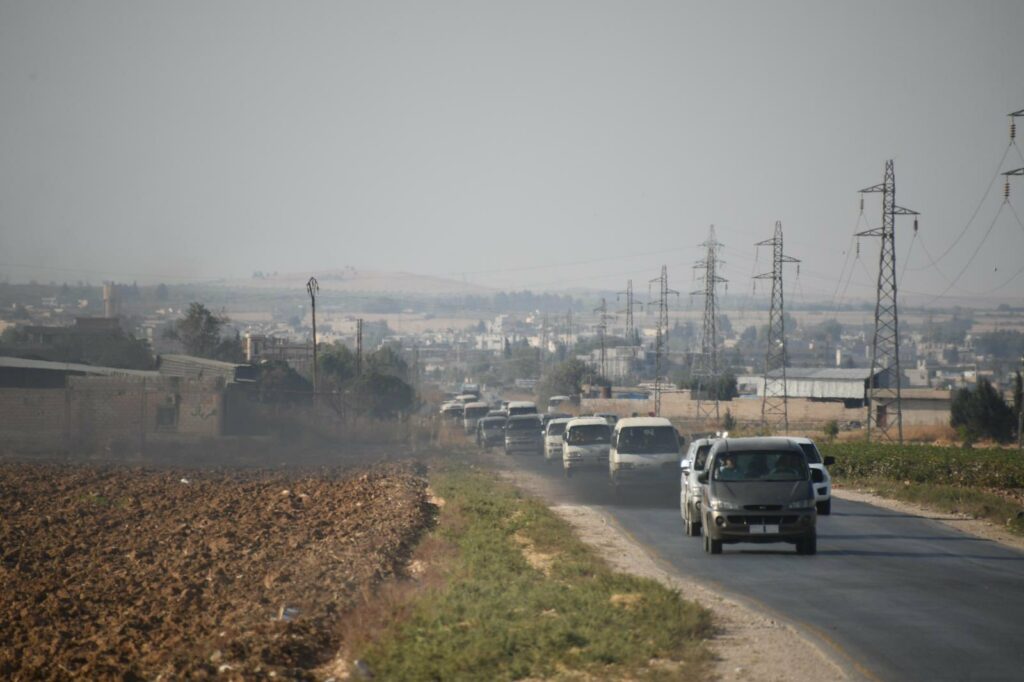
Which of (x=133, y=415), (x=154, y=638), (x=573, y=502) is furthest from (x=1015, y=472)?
(x=133, y=415)

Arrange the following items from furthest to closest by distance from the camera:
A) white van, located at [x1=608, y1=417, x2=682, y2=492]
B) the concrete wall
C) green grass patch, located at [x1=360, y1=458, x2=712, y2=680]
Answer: the concrete wall → white van, located at [x1=608, y1=417, x2=682, y2=492] → green grass patch, located at [x1=360, y1=458, x2=712, y2=680]

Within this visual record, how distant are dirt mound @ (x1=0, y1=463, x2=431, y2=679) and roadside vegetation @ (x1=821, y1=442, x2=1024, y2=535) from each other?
13847 millimetres

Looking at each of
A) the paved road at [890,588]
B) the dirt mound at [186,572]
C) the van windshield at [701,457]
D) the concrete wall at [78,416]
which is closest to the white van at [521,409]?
the concrete wall at [78,416]

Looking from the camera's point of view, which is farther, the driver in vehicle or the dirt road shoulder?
the driver in vehicle

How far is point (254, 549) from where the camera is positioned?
2608cm

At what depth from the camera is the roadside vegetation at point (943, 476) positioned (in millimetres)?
34750

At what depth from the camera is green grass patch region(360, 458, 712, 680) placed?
13484 mm

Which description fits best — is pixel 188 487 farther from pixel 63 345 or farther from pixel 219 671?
pixel 63 345

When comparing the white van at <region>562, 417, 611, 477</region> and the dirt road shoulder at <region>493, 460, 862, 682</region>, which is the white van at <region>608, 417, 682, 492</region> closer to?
the white van at <region>562, 417, 611, 477</region>

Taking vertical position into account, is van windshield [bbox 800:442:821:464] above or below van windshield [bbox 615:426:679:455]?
above

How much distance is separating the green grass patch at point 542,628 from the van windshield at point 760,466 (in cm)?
267

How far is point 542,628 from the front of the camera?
1507 cm

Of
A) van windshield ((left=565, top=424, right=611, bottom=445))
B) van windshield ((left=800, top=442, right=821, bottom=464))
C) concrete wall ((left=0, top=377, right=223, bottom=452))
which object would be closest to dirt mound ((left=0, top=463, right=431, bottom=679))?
van windshield ((left=800, top=442, right=821, bottom=464))

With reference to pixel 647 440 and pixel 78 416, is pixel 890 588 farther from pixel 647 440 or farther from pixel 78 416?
pixel 78 416
